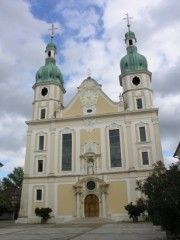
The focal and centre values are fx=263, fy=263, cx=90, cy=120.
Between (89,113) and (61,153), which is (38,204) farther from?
(89,113)

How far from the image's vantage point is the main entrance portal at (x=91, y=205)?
33062mm

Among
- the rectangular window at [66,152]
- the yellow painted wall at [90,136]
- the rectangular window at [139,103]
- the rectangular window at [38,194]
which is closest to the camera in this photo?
the rectangular window at [38,194]

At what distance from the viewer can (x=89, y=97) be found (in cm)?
4028

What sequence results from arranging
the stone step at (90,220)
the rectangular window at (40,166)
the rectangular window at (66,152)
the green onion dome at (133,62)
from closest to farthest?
1. the stone step at (90,220)
2. the rectangular window at (66,152)
3. the rectangular window at (40,166)
4. the green onion dome at (133,62)

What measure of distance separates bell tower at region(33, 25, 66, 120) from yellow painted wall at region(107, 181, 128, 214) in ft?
46.4

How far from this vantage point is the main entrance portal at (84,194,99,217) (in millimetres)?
33062

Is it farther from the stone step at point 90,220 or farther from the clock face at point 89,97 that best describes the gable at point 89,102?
the stone step at point 90,220

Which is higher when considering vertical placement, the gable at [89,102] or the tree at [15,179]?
the gable at [89,102]

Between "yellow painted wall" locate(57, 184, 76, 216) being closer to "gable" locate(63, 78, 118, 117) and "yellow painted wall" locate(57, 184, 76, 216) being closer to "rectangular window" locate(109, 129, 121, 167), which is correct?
"rectangular window" locate(109, 129, 121, 167)


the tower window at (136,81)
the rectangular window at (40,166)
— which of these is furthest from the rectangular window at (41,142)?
the tower window at (136,81)

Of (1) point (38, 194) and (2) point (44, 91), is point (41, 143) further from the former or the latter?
(2) point (44, 91)

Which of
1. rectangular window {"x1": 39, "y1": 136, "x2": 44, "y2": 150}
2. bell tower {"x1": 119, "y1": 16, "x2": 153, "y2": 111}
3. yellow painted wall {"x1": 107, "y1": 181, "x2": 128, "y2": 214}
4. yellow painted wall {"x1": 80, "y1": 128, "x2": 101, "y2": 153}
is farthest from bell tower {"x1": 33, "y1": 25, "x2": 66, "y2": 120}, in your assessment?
yellow painted wall {"x1": 107, "y1": 181, "x2": 128, "y2": 214}

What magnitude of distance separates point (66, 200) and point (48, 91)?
17.3 meters

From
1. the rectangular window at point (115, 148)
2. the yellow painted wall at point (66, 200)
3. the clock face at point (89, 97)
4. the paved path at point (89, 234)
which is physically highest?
the clock face at point (89, 97)
